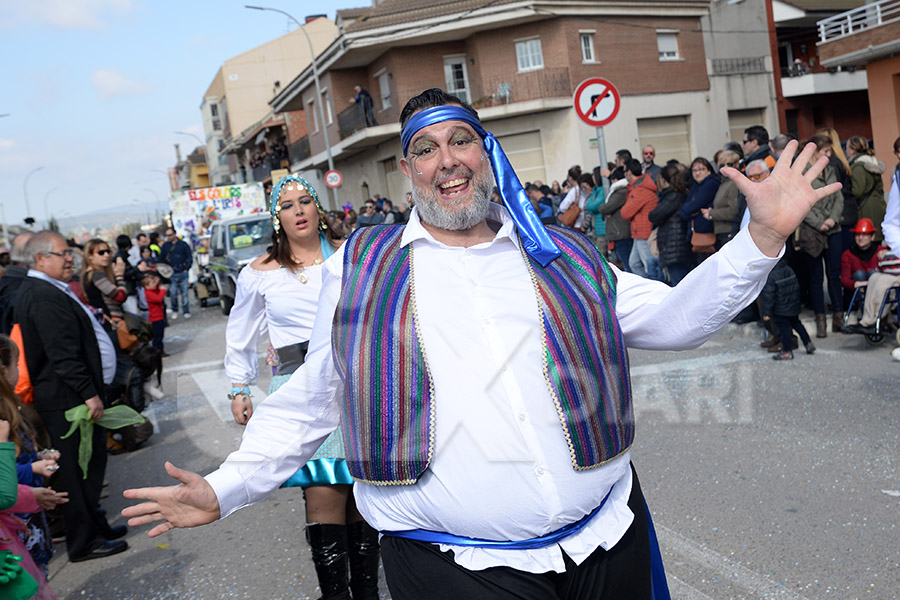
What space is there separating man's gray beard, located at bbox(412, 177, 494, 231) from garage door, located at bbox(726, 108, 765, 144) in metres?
32.0

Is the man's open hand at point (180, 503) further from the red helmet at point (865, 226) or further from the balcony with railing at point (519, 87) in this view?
the balcony with railing at point (519, 87)

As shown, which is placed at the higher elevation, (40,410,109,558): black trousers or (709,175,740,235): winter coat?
(709,175,740,235): winter coat

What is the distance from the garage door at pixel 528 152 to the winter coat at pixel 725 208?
68.1 ft

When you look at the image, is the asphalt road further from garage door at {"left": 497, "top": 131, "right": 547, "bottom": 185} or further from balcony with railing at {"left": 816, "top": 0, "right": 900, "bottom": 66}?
garage door at {"left": 497, "top": 131, "right": 547, "bottom": 185}

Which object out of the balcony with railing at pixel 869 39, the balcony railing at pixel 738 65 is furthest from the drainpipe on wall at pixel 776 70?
the balcony with railing at pixel 869 39

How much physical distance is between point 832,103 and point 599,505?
38193mm

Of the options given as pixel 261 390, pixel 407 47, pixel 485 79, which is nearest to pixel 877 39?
pixel 485 79

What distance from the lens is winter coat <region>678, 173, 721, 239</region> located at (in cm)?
954

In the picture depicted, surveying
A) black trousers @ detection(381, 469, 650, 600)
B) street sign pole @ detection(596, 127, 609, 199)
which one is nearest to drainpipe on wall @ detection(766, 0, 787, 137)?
street sign pole @ detection(596, 127, 609, 199)

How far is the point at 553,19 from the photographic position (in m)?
28.7

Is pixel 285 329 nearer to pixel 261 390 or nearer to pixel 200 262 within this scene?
pixel 261 390

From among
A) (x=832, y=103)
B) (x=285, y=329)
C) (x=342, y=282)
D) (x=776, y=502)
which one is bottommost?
(x=776, y=502)

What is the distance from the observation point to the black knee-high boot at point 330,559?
151 inches

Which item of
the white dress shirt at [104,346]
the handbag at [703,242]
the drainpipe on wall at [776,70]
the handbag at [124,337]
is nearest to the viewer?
the white dress shirt at [104,346]
